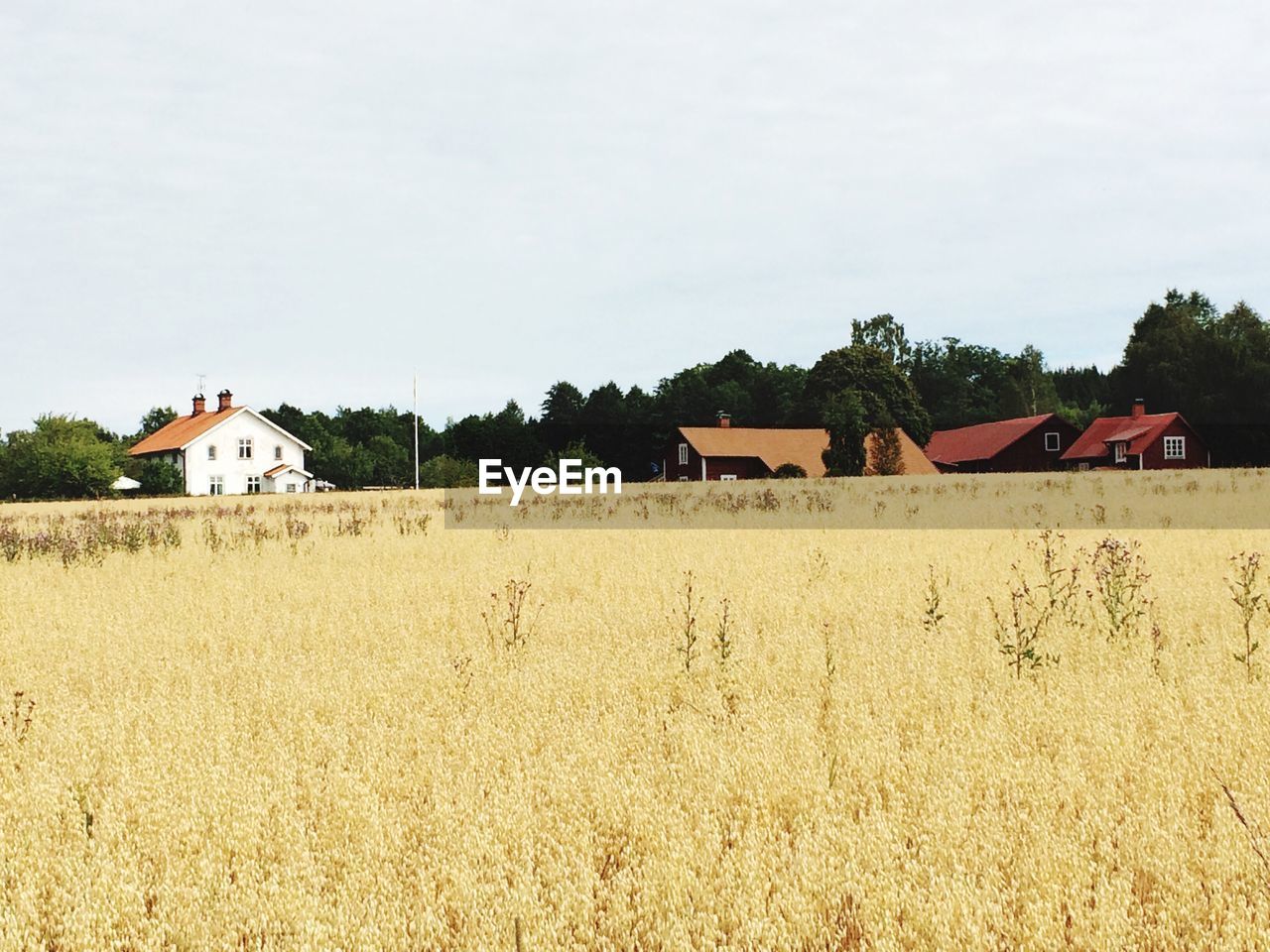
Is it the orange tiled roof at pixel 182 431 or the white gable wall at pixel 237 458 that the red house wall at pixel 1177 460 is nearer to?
the white gable wall at pixel 237 458

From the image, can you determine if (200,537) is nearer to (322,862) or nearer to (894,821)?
(322,862)

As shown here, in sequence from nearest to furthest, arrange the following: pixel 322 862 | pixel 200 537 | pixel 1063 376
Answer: pixel 322 862 → pixel 200 537 → pixel 1063 376

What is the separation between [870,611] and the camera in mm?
8383

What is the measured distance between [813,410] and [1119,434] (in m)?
23.8

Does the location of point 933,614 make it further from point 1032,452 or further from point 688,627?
point 1032,452

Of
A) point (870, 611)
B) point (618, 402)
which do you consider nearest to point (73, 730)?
point (870, 611)

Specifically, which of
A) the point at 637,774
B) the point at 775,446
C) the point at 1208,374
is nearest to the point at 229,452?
the point at 775,446

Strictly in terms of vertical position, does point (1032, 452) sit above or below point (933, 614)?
above

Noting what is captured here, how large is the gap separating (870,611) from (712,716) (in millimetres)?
3394

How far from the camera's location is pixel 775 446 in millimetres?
61156

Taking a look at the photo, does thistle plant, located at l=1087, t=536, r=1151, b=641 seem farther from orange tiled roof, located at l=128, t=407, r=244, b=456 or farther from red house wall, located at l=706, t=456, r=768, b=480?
orange tiled roof, located at l=128, t=407, r=244, b=456

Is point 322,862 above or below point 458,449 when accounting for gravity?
below

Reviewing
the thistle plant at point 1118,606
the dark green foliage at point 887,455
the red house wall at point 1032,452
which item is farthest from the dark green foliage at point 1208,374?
the thistle plant at point 1118,606

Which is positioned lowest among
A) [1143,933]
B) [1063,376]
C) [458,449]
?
[1143,933]
